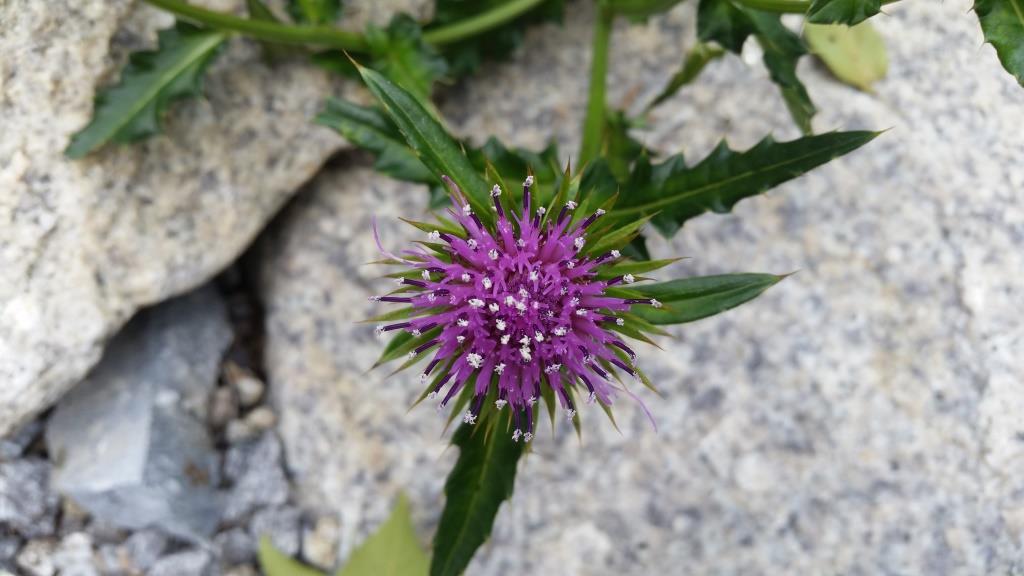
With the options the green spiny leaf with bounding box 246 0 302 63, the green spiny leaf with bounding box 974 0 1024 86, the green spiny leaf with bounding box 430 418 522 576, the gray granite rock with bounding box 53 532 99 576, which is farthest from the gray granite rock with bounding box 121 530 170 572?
the green spiny leaf with bounding box 974 0 1024 86

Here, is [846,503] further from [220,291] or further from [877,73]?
[220,291]

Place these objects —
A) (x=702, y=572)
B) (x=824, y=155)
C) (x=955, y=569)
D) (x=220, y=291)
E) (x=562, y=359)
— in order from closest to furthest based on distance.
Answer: (x=562, y=359) < (x=824, y=155) < (x=955, y=569) < (x=702, y=572) < (x=220, y=291)

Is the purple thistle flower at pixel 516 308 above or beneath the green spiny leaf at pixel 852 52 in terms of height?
beneath

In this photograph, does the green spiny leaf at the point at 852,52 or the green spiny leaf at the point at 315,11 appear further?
the green spiny leaf at the point at 852,52

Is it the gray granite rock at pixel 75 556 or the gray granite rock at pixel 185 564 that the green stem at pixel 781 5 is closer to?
the gray granite rock at pixel 185 564

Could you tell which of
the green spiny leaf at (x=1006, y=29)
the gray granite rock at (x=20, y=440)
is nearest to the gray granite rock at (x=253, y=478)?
the gray granite rock at (x=20, y=440)

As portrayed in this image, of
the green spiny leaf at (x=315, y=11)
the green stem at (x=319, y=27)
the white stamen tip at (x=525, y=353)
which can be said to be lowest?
the white stamen tip at (x=525, y=353)

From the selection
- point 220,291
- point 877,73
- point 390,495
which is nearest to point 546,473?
Result: point 390,495

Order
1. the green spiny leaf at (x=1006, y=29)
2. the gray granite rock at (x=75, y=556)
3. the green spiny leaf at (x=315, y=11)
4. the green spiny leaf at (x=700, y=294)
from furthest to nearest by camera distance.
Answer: the gray granite rock at (x=75, y=556)
the green spiny leaf at (x=315, y=11)
the green spiny leaf at (x=700, y=294)
the green spiny leaf at (x=1006, y=29)
